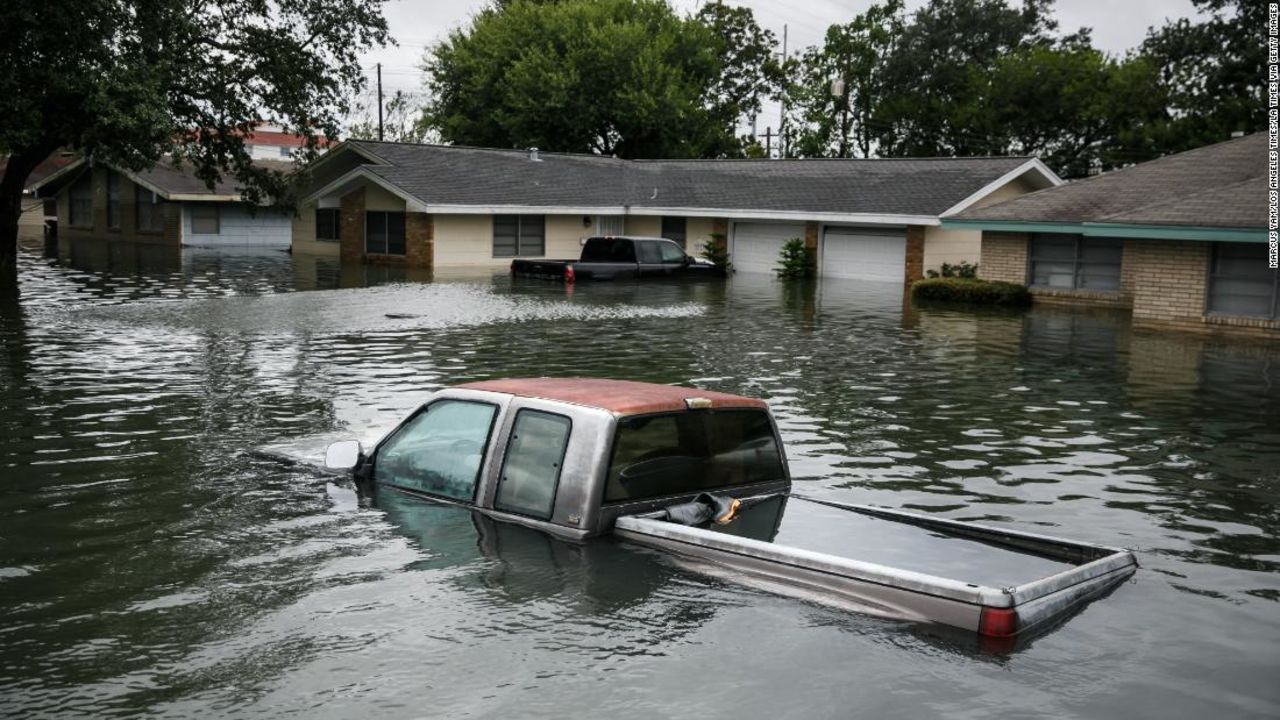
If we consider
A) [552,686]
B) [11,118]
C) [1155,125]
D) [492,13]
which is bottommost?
[552,686]

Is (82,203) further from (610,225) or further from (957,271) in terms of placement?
(957,271)

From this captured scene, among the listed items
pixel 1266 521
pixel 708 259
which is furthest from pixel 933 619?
pixel 708 259

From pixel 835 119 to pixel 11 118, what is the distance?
55043mm

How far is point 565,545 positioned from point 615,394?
1061 millimetres

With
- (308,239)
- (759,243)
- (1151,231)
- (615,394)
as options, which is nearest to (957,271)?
(759,243)

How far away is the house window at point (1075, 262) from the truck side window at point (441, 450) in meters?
28.9

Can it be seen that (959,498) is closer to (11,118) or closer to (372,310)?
(372,310)

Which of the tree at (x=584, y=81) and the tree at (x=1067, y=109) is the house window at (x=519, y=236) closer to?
the tree at (x=584, y=81)

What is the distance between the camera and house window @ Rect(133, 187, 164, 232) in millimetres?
57562

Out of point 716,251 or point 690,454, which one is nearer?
point 690,454

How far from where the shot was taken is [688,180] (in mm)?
50781

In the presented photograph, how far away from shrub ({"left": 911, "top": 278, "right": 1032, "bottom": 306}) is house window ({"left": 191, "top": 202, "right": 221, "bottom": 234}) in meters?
35.3

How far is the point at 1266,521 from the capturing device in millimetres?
10734

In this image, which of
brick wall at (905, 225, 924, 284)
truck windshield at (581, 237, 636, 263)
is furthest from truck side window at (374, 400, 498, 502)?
brick wall at (905, 225, 924, 284)
